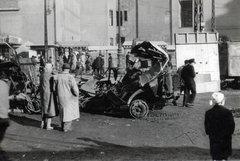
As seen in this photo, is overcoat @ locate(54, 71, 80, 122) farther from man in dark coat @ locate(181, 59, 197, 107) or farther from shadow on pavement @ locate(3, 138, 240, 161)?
man in dark coat @ locate(181, 59, 197, 107)

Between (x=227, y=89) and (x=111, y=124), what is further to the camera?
(x=227, y=89)

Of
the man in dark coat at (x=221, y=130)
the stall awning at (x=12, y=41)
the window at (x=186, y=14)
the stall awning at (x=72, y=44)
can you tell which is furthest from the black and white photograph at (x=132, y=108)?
the window at (x=186, y=14)

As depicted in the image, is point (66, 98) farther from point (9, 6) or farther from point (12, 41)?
point (9, 6)

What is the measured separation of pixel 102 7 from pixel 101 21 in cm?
196

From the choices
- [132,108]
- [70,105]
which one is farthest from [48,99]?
[132,108]

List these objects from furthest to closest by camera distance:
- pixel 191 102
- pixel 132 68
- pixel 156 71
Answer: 1. pixel 191 102
2. pixel 132 68
3. pixel 156 71

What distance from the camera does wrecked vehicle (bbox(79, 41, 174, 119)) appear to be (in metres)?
11.2

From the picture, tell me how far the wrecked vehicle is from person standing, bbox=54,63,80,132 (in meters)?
2.47

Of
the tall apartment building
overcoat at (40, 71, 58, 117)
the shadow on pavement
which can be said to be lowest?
the shadow on pavement

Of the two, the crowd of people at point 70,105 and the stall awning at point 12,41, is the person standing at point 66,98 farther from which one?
the stall awning at point 12,41

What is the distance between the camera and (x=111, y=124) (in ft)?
34.0

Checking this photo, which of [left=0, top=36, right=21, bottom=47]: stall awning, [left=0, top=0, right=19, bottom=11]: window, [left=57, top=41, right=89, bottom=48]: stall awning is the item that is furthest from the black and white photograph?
[left=0, top=0, right=19, bottom=11]: window

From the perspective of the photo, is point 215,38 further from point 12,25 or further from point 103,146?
point 12,25

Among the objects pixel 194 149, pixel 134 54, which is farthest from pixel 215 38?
pixel 194 149
